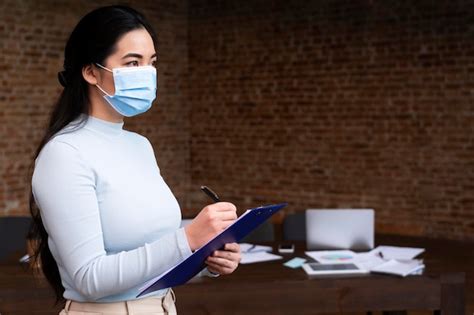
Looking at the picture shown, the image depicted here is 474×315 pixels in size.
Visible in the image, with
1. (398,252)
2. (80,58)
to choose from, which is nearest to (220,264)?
(80,58)

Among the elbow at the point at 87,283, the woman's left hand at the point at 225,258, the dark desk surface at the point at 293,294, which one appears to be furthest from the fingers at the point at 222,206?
the dark desk surface at the point at 293,294

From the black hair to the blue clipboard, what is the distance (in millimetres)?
293

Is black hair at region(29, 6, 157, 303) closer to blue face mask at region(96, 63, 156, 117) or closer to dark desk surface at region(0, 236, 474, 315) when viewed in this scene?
blue face mask at region(96, 63, 156, 117)

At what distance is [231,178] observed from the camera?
7938 millimetres

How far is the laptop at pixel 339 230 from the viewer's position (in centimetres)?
360

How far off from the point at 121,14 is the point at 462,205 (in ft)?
18.0

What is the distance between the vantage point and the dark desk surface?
2975mm

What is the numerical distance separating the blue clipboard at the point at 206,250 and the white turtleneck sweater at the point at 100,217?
21mm

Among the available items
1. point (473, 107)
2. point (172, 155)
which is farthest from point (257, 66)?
point (473, 107)

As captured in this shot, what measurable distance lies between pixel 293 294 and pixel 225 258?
59.8 inches

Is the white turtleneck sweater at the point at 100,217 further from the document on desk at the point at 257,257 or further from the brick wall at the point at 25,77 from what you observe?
the brick wall at the point at 25,77

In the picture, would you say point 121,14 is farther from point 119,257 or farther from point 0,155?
point 0,155

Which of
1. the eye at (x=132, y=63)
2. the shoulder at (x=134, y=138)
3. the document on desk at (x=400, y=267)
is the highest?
the eye at (x=132, y=63)

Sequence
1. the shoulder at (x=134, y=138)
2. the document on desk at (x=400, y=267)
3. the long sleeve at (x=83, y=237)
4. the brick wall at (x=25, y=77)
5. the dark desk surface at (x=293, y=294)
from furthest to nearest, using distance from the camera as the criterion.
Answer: the brick wall at (x=25, y=77) < the document on desk at (x=400, y=267) < the dark desk surface at (x=293, y=294) < the shoulder at (x=134, y=138) < the long sleeve at (x=83, y=237)
